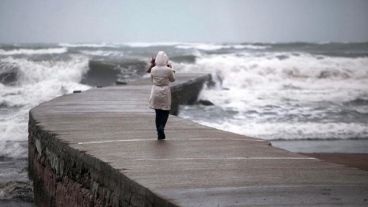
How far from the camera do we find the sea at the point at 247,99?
476 inches

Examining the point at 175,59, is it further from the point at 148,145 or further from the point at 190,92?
the point at 148,145

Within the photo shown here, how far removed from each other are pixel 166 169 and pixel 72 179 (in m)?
1.35

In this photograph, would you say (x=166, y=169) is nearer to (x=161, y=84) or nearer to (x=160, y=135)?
(x=160, y=135)

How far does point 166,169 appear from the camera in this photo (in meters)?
5.11

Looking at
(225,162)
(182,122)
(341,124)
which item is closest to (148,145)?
(225,162)

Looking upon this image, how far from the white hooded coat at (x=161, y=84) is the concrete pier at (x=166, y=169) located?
1.27ft

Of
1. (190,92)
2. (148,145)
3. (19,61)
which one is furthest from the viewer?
(19,61)

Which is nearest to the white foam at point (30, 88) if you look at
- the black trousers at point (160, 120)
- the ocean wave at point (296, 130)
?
the ocean wave at point (296, 130)

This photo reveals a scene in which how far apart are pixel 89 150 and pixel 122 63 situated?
2822 centimetres

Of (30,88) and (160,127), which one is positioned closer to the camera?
(160,127)

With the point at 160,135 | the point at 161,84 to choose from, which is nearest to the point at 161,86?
the point at 161,84

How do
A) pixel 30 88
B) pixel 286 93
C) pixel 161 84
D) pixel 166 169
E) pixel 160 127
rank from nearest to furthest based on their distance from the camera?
pixel 166 169 < pixel 160 127 < pixel 161 84 < pixel 30 88 < pixel 286 93

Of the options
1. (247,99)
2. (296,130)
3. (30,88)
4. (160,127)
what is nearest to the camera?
(160,127)

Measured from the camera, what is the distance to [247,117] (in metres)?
16.3
